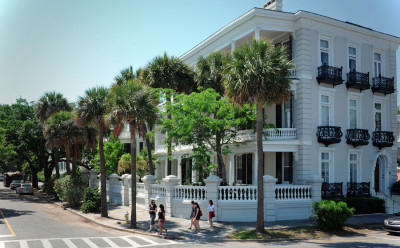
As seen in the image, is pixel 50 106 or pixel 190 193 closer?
pixel 190 193

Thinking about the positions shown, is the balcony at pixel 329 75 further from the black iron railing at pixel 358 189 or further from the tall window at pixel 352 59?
the black iron railing at pixel 358 189

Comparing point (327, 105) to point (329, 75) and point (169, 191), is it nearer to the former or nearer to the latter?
point (329, 75)

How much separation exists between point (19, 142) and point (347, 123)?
38.9 metres

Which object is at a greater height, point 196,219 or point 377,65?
point 377,65

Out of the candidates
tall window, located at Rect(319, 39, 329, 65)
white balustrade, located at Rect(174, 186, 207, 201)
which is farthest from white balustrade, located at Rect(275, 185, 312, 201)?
tall window, located at Rect(319, 39, 329, 65)

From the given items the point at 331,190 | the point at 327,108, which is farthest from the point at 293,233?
the point at 327,108

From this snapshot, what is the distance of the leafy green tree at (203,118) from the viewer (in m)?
24.7

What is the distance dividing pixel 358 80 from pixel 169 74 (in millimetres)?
14167

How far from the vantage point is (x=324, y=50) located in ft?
91.0

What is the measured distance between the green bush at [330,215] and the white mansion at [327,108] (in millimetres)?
3453

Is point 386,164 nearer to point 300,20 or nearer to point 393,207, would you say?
point 393,207

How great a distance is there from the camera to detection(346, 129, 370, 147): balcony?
2769cm

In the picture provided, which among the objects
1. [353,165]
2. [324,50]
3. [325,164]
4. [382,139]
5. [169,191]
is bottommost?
[169,191]

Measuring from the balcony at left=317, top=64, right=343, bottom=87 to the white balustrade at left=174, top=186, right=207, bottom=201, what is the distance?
1152 cm
